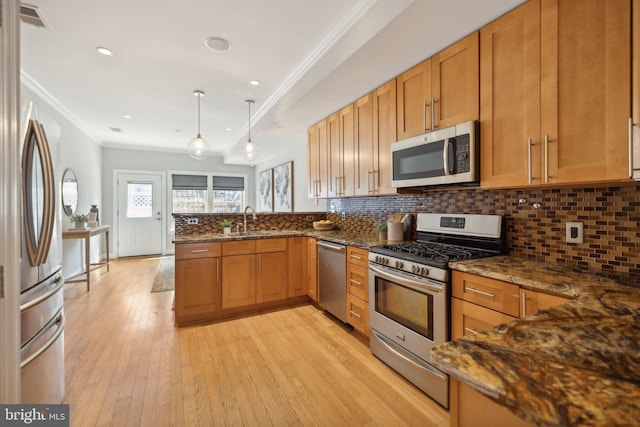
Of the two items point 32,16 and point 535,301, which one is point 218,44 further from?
point 535,301

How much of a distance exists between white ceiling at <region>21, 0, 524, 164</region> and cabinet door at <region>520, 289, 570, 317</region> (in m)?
1.60

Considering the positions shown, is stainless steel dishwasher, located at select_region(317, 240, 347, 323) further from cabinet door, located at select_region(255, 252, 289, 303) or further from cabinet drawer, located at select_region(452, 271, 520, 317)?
→ cabinet drawer, located at select_region(452, 271, 520, 317)

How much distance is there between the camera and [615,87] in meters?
1.30

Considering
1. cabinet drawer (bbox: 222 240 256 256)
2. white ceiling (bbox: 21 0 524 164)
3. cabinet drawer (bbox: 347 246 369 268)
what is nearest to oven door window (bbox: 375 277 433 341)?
cabinet drawer (bbox: 347 246 369 268)

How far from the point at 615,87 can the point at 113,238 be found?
8.15m

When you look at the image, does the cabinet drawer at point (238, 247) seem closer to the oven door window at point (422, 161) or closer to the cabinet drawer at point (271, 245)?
the cabinet drawer at point (271, 245)

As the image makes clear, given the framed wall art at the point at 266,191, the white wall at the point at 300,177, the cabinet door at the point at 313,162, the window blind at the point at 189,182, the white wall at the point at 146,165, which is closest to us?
the cabinet door at the point at 313,162

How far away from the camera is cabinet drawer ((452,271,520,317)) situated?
1457 millimetres

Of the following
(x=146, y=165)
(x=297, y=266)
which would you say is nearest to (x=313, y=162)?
(x=297, y=266)

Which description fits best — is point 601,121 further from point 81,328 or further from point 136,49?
point 81,328

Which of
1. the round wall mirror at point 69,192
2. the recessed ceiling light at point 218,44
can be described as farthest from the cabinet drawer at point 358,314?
the round wall mirror at point 69,192

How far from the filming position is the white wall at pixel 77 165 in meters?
4.16

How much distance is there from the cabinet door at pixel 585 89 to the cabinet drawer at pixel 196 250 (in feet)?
9.40

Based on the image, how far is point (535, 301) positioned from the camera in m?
1.37
